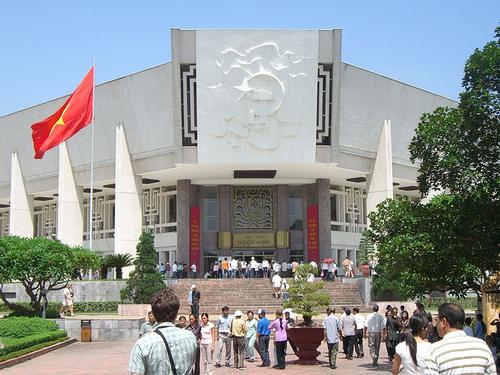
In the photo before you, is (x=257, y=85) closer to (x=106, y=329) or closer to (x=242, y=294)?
(x=242, y=294)

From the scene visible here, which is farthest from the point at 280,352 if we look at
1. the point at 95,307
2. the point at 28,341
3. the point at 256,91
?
the point at 256,91

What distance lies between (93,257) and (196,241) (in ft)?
42.7

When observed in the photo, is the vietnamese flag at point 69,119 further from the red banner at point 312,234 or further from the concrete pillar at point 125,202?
the red banner at point 312,234

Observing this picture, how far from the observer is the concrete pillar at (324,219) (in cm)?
4300

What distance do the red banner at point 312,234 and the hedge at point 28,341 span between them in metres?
22.3

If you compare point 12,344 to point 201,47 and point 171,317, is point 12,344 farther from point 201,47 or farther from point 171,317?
point 201,47

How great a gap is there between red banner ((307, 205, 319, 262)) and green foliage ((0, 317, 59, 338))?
2241cm

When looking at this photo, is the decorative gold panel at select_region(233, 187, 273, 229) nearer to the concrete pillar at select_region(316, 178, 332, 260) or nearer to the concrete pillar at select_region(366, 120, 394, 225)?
the concrete pillar at select_region(316, 178, 332, 260)

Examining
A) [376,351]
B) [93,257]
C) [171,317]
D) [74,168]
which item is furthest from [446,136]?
[74,168]

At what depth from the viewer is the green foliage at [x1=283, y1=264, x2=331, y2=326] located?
17.5 meters

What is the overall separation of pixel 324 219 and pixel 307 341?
2646 centimetres

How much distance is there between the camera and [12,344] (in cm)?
1833

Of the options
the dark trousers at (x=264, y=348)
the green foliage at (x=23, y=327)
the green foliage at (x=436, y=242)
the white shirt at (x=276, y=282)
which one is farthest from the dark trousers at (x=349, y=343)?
the white shirt at (x=276, y=282)

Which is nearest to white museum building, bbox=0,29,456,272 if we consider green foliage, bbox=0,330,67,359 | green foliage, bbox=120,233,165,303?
green foliage, bbox=120,233,165,303
